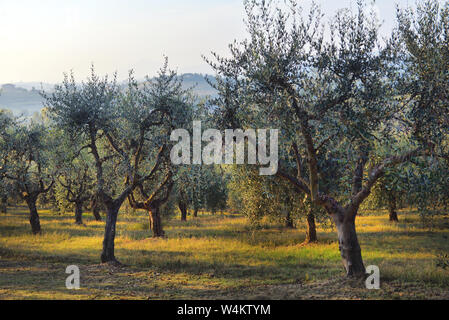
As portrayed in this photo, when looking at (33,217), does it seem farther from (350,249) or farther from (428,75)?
(428,75)

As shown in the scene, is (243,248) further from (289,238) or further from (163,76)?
(163,76)

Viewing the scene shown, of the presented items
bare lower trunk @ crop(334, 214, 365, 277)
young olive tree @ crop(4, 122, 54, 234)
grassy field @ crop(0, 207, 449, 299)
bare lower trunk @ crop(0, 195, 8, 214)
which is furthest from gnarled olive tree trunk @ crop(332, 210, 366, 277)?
bare lower trunk @ crop(0, 195, 8, 214)

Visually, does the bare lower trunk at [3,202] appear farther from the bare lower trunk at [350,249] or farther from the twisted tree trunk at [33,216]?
the bare lower trunk at [350,249]

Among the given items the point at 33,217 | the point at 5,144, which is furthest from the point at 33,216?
the point at 5,144

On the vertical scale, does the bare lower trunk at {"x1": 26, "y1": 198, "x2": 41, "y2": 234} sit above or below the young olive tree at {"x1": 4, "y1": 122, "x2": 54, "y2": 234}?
below

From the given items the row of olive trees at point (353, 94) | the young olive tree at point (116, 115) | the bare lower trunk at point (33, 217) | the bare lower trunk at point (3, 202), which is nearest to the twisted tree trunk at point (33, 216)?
the bare lower trunk at point (33, 217)

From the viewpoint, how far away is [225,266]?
22016 mm

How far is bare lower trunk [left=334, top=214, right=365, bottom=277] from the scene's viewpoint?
1594 cm

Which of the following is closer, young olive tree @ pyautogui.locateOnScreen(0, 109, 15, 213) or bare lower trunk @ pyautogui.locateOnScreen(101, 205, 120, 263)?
bare lower trunk @ pyautogui.locateOnScreen(101, 205, 120, 263)

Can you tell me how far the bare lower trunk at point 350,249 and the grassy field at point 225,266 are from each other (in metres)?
0.53

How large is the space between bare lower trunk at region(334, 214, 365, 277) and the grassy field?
0.53 meters

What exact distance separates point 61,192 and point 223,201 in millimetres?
21899

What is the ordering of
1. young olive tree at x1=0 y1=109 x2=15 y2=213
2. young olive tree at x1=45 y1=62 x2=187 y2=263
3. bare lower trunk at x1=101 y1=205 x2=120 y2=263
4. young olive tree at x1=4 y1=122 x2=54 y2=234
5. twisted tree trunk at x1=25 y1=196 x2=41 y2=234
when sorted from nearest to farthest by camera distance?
young olive tree at x1=45 y1=62 x2=187 y2=263, bare lower trunk at x1=101 y1=205 x2=120 y2=263, young olive tree at x1=0 y1=109 x2=15 y2=213, young olive tree at x1=4 y1=122 x2=54 y2=234, twisted tree trunk at x1=25 y1=196 x2=41 y2=234

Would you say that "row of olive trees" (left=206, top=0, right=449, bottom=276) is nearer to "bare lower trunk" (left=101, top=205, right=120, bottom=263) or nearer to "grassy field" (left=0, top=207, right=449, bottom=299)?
"grassy field" (left=0, top=207, right=449, bottom=299)
